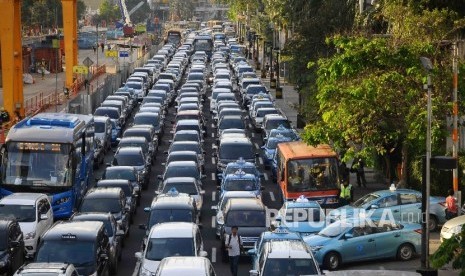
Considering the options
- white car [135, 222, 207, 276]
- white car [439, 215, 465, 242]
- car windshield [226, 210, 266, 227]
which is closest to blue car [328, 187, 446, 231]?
white car [439, 215, 465, 242]

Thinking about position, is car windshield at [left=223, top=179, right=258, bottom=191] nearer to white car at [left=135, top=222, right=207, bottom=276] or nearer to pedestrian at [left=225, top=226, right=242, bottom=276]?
pedestrian at [left=225, top=226, right=242, bottom=276]

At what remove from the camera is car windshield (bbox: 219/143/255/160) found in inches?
1731

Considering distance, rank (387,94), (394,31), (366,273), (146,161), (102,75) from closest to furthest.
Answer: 1. (366,273)
2. (387,94)
3. (394,31)
4. (146,161)
5. (102,75)

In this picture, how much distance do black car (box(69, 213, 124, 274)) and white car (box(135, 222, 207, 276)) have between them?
170 centimetres

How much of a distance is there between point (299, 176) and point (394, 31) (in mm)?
7189

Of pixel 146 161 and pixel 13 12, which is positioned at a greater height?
pixel 13 12

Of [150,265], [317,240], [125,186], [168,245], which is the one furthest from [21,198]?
[317,240]

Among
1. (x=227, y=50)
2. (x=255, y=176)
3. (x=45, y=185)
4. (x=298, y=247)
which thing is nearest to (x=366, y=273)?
(x=298, y=247)

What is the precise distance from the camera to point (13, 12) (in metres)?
57.0

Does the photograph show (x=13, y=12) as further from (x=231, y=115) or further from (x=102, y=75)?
(x=102, y=75)

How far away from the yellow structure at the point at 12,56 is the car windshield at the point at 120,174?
65.0ft

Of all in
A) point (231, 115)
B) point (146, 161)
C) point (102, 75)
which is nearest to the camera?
point (146, 161)

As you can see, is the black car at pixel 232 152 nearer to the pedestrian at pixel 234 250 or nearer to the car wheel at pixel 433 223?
the car wheel at pixel 433 223

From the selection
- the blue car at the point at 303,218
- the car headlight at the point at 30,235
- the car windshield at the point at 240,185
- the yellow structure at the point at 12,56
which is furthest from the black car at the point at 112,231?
the yellow structure at the point at 12,56
